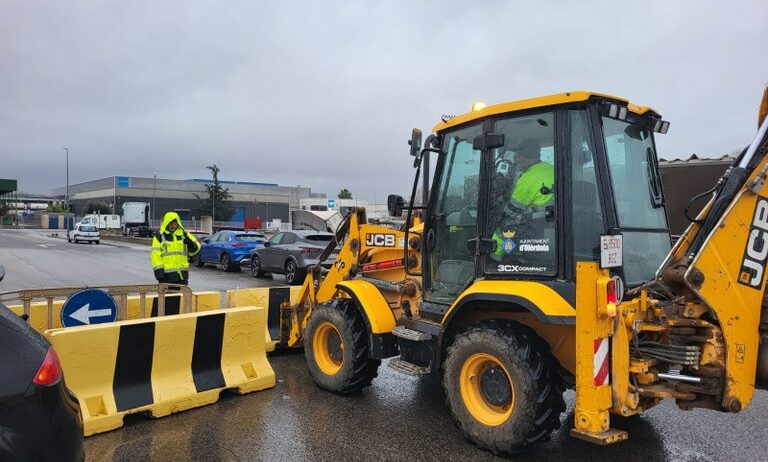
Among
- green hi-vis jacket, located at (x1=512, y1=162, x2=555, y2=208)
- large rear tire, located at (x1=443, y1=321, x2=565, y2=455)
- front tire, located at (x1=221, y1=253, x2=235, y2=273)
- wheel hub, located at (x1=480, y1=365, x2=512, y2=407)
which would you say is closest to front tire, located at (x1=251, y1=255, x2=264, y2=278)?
front tire, located at (x1=221, y1=253, x2=235, y2=273)

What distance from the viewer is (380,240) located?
5.76 meters

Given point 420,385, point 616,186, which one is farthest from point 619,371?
point 420,385

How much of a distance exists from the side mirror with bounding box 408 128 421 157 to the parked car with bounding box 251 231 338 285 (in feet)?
33.2

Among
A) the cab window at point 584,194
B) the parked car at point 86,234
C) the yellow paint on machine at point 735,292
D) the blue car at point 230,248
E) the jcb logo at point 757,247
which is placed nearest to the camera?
the yellow paint on machine at point 735,292

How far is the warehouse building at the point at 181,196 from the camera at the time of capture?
253ft

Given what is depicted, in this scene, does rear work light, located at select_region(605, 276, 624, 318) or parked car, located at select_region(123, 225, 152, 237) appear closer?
rear work light, located at select_region(605, 276, 624, 318)

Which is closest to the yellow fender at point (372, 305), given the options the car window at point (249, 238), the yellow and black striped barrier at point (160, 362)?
the yellow and black striped barrier at point (160, 362)

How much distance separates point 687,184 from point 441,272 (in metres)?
8.41

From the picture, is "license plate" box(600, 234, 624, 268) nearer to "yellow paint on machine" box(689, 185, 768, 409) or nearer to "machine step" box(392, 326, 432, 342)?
"yellow paint on machine" box(689, 185, 768, 409)

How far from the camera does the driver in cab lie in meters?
3.97

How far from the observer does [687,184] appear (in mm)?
10961

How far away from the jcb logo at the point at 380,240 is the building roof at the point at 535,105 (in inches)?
59.5

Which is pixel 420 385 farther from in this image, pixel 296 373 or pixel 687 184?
pixel 687 184

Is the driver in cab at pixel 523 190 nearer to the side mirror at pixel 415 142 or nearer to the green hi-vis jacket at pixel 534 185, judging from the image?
the green hi-vis jacket at pixel 534 185
